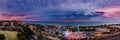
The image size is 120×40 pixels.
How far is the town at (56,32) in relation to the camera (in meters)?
6.17

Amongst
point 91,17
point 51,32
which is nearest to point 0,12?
point 51,32

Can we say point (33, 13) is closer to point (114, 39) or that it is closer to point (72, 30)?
point (72, 30)

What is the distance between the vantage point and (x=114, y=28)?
6160 millimetres

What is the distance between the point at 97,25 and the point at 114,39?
0.26 metres

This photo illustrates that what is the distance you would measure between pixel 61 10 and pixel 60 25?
0.17 metres

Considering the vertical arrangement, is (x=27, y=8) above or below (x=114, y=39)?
above

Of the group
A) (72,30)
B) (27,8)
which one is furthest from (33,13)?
(72,30)

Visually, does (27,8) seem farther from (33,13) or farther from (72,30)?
(72,30)

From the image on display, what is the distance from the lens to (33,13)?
6199 millimetres

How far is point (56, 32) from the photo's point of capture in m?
6.19

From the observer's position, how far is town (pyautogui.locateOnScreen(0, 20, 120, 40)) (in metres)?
6.17

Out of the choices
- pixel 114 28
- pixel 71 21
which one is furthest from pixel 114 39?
pixel 71 21

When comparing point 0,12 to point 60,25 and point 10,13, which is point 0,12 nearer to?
point 10,13

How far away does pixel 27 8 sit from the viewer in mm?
6207
